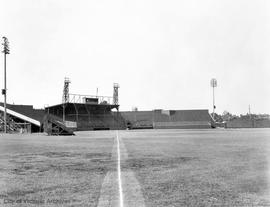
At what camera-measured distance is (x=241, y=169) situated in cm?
1230

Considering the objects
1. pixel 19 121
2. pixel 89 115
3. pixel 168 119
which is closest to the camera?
pixel 19 121

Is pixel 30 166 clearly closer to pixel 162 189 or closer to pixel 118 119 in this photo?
pixel 162 189

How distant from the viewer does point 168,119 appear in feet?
360

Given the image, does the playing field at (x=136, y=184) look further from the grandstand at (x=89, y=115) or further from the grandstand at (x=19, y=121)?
the grandstand at (x=89, y=115)

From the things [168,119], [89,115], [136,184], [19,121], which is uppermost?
[89,115]

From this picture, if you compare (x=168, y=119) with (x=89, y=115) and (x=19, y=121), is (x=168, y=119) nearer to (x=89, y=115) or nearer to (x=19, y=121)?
(x=89, y=115)

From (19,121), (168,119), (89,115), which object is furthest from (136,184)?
(168,119)

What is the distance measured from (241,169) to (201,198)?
5006mm

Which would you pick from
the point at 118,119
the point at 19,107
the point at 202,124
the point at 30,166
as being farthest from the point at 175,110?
the point at 30,166

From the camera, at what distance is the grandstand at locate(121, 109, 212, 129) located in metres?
107

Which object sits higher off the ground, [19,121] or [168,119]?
[168,119]

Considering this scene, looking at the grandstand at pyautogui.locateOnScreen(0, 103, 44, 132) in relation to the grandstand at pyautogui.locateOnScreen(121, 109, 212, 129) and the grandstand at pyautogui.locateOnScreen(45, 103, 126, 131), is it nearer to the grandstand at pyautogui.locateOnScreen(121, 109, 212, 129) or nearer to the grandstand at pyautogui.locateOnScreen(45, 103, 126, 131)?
the grandstand at pyautogui.locateOnScreen(45, 103, 126, 131)

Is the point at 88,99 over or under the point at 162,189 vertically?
over

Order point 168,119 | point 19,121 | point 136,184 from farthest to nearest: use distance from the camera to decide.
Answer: point 168,119 < point 19,121 < point 136,184
